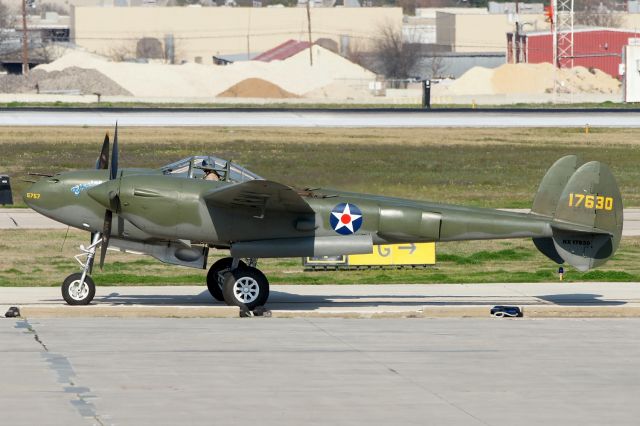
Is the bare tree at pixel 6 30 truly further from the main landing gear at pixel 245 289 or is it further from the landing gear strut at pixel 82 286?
the main landing gear at pixel 245 289

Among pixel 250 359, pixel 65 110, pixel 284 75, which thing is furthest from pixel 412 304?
pixel 284 75

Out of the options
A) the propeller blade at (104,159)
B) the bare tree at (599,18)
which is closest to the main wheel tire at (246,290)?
the propeller blade at (104,159)

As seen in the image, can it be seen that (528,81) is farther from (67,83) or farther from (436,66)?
(67,83)

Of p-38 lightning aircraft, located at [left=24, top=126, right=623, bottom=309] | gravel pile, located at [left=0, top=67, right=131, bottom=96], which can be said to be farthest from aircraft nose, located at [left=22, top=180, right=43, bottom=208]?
gravel pile, located at [left=0, top=67, right=131, bottom=96]

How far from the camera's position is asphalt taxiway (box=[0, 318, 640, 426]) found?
1175 cm

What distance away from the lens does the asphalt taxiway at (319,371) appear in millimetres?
11750

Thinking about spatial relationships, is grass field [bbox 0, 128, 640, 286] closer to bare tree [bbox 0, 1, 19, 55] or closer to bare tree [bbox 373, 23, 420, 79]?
bare tree [bbox 373, 23, 420, 79]

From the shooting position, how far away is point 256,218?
18.4 m

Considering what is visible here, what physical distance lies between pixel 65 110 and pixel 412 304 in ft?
180

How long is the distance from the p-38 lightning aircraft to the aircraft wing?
15 millimetres

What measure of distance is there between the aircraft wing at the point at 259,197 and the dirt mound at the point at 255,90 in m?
87.0

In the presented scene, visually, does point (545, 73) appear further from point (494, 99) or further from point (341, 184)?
point (341, 184)

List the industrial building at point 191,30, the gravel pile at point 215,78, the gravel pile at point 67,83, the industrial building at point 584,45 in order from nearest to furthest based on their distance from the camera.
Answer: the gravel pile at point 67,83, the gravel pile at point 215,78, the industrial building at point 584,45, the industrial building at point 191,30

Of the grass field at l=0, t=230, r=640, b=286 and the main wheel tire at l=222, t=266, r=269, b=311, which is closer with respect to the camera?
the main wheel tire at l=222, t=266, r=269, b=311
